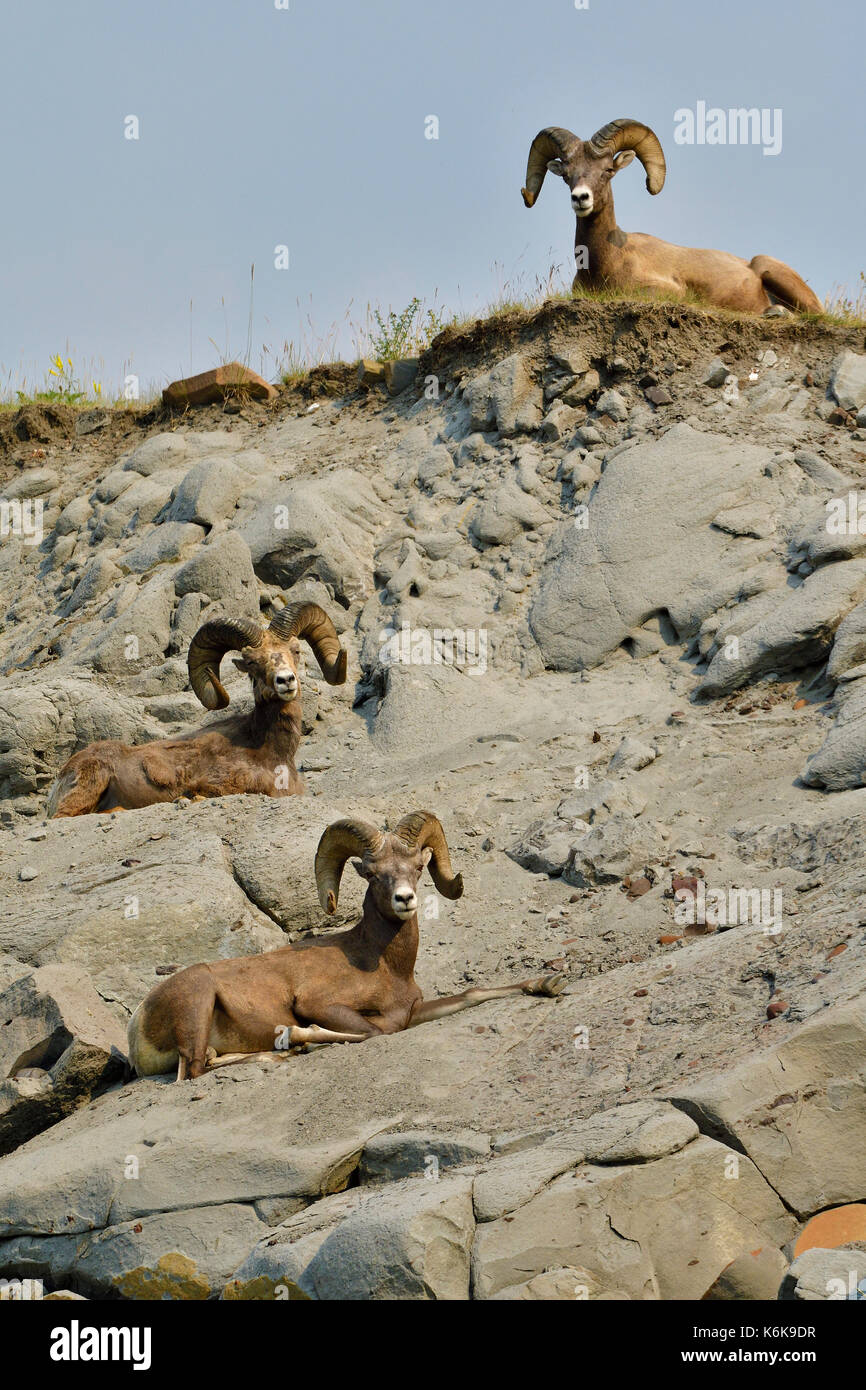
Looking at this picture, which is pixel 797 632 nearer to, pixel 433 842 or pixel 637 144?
pixel 433 842

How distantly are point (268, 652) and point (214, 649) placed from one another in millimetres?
624

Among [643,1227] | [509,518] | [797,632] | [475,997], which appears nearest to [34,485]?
[509,518]

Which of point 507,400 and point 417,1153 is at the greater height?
point 507,400

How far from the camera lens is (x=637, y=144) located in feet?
57.2

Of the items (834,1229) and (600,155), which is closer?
(834,1229)

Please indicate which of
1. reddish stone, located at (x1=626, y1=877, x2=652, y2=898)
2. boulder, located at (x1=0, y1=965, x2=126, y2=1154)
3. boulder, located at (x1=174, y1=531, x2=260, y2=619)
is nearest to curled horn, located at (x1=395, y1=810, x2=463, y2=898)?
reddish stone, located at (x1=626, y1=877, x2=652, y2=898)

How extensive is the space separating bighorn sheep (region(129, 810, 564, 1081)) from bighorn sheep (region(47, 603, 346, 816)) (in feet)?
10.0

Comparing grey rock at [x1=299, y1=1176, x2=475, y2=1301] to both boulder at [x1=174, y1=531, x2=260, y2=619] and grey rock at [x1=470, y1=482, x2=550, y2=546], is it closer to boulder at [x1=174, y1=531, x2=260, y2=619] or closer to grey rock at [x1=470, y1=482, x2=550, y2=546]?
boulder at [x1=174, y1=531, x2=260, y2=619]

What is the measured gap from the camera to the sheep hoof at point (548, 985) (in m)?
9.14

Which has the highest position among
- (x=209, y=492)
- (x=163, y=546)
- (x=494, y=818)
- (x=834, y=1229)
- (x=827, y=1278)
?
(x=209, y=492)

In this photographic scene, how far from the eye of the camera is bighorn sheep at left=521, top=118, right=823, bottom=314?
17312 millimetres

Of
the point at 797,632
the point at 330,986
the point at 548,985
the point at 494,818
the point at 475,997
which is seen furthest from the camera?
the point at 797,632

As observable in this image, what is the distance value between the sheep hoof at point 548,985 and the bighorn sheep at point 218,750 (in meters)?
4.53

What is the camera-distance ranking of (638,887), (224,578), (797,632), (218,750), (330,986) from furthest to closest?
(224,578)
(218,750)
(797,632)
(638,887)
(330,986)
